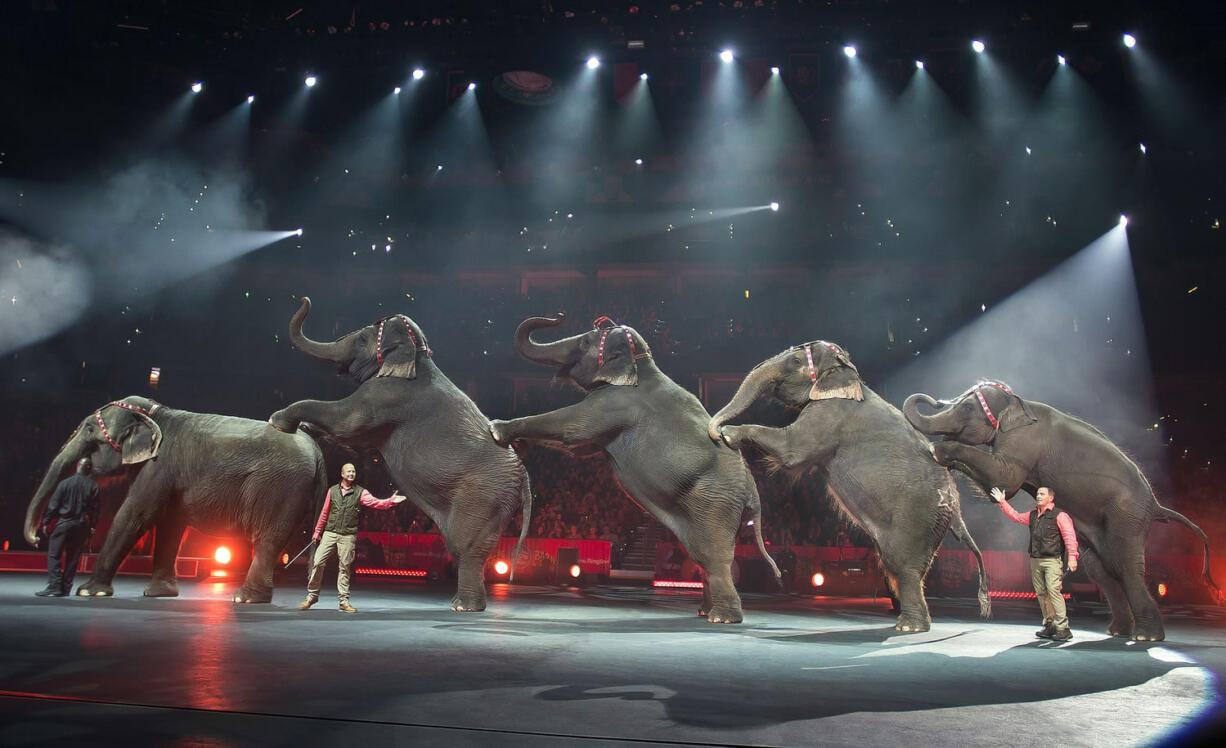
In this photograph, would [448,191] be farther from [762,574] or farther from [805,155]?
[762,574]

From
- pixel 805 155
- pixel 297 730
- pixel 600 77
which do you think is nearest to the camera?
pixel 297 730

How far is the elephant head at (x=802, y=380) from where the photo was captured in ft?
23.8

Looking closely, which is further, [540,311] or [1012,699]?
[540,311]

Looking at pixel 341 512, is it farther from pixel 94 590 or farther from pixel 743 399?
pixel 743 399

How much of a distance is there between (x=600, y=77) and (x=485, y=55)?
4245mm

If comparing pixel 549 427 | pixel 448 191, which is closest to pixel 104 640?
pixel 549 427

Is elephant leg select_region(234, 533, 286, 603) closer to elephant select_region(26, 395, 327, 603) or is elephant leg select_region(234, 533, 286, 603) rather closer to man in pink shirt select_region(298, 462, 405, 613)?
elephant select_region(26, 395, 327, 603)

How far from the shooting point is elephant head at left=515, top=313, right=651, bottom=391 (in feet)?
25.0

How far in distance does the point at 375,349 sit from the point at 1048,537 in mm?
6402

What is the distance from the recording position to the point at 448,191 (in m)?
24.8

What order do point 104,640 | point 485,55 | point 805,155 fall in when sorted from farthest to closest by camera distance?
point 805,155, point 485,55, point 104,640

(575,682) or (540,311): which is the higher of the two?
(540,311)

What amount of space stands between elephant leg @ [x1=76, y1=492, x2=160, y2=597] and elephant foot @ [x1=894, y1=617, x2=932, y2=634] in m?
7.07

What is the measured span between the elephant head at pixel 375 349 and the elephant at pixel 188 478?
3.33 ft
